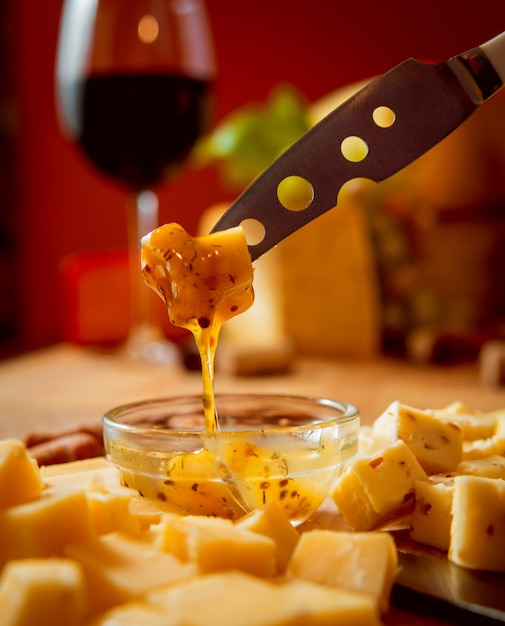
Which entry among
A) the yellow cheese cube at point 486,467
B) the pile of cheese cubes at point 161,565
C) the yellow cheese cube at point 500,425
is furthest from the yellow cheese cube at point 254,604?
→ the yellow cheese cube at point 500,425

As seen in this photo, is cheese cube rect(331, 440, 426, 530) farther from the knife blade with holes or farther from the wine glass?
the wine glass

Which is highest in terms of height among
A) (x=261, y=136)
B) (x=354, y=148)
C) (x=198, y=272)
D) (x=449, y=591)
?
(x=261, y=136)

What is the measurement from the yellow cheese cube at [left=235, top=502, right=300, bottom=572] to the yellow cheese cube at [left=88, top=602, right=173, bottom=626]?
0.14 meters

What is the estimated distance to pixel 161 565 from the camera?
0.53m

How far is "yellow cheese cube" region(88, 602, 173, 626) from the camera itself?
1.43 feet

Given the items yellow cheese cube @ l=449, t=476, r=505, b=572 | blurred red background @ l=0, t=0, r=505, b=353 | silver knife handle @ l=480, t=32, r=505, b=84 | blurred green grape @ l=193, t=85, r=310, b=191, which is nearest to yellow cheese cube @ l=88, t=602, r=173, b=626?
yellow cheese cube @ l=449, t=476, r=505, b=572

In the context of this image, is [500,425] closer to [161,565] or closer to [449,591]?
[449,591]

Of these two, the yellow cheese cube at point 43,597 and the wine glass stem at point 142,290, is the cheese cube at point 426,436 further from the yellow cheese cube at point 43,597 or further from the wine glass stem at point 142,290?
the wine glass stem at point 142,290

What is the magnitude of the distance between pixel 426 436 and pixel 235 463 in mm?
184

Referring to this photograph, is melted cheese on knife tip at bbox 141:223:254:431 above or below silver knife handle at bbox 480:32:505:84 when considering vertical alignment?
below

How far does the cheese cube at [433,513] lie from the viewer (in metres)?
0.66

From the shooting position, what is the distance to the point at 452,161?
1.93m

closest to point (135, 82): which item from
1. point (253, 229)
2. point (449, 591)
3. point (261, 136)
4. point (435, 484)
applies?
point (261, 136)

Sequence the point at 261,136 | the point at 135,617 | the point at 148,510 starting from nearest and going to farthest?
1. the point at 135,617
2. the point at 148,510
3. the point at 261,136
